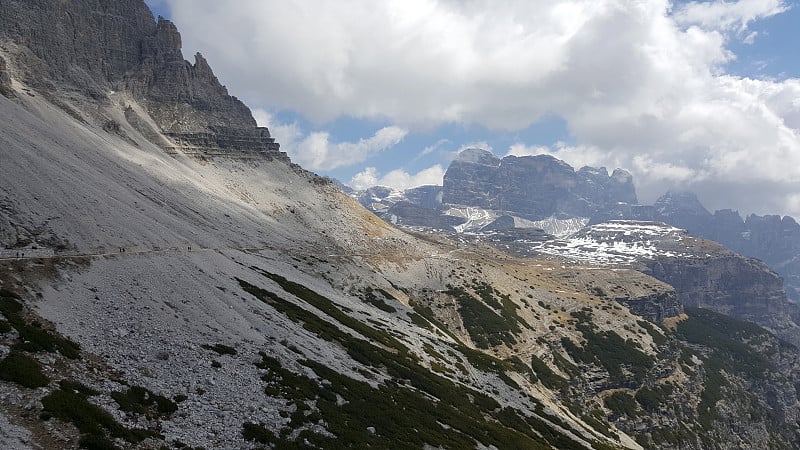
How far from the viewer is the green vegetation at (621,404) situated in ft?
376

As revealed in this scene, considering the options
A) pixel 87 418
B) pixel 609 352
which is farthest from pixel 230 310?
pixel 609 352

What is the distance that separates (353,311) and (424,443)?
158ft

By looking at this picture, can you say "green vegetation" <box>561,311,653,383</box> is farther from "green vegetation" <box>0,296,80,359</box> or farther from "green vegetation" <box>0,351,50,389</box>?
"green vegetation" <box>0,351,50,389</box>

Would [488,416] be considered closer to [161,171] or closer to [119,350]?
[119,350]

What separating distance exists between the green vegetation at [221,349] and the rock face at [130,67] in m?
131

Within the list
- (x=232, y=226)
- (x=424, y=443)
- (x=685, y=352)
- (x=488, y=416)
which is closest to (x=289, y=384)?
(x=424, y=443)

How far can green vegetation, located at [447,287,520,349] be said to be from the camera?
367 ft

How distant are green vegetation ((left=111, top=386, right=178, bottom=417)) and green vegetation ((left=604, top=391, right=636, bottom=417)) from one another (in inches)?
4523

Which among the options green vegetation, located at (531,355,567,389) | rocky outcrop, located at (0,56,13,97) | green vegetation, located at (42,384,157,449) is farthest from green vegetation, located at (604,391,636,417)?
rocky outcrop, located at (0,56,13,97)

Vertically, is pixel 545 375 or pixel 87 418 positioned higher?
pixel 545 375

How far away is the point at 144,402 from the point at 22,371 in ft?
19.5

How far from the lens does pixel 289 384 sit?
1385 inches

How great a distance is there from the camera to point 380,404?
1574 inches

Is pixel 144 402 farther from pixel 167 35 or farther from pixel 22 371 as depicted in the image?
pixel 167 35
